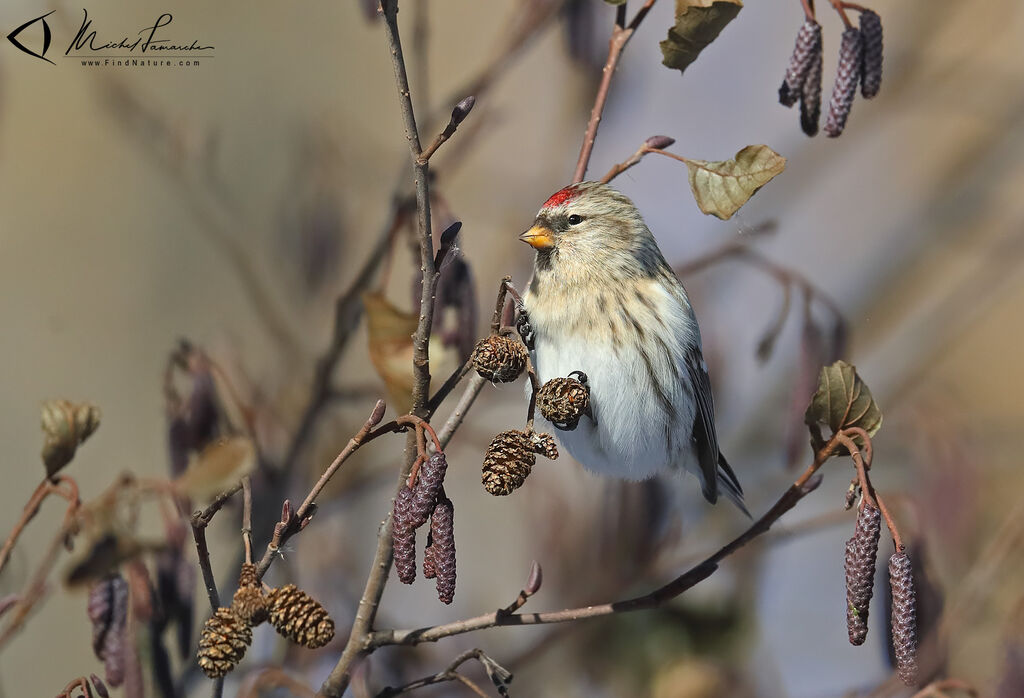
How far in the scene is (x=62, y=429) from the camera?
3.53ft

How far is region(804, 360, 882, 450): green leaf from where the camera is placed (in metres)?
1.03

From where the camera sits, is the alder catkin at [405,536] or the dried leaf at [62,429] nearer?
the alder catkin at [405,536]

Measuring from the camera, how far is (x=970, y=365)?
357cm

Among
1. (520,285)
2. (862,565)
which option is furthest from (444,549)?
(520,285)

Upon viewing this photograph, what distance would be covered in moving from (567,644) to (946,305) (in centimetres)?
131

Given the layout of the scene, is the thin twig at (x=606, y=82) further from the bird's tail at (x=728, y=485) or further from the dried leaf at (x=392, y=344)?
Answer: the bird's tail at (x=728, y=485)

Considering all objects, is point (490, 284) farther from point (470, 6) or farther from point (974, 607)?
point (470, 6)

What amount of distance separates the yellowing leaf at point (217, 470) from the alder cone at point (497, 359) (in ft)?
0.86

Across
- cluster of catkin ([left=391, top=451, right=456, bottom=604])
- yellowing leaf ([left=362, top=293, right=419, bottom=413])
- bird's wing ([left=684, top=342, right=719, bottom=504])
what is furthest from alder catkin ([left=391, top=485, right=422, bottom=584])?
bird's wing ([left=684, top=342, right=719, bottom=504])

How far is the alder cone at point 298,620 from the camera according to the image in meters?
0.86

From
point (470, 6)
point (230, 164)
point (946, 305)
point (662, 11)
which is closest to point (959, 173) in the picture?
point (946, 305)

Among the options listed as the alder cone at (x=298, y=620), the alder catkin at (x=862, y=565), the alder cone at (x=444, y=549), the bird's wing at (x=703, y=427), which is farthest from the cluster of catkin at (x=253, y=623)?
the bird's wing at (x=703, y=427)

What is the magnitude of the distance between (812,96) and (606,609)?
61 cm
